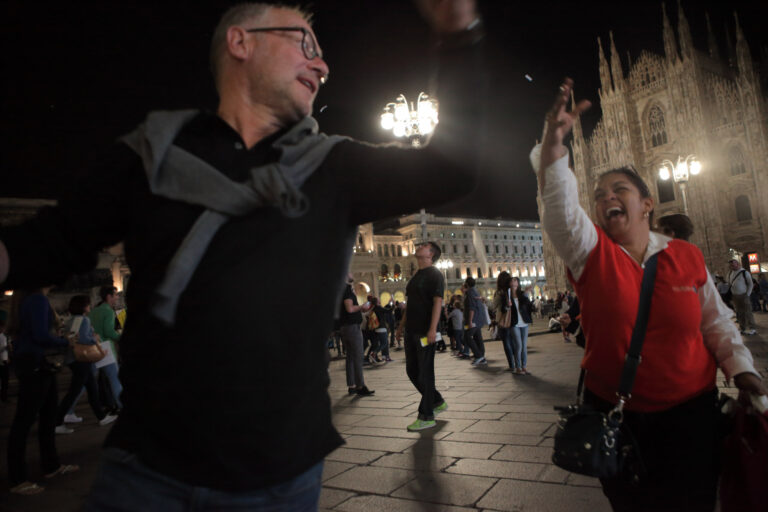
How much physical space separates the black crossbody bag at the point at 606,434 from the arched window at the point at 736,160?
132 ft

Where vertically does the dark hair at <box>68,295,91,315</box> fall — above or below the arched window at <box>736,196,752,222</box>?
below

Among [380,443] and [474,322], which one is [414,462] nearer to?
[380,443]

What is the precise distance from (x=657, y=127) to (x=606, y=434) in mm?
43471

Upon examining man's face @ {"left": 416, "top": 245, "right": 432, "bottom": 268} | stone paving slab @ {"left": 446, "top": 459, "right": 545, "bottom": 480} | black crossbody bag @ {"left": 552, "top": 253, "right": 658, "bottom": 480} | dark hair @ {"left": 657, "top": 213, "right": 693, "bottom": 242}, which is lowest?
stone paving slab @ {"left": 446, "top": 459, "right": 545, "bottom": 480}

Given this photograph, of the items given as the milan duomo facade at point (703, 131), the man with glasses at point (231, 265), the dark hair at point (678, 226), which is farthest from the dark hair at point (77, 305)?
the milan duomo facade at point (703, 131)

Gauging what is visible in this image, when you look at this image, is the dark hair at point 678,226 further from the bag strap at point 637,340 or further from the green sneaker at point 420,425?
the green sneaker at point 420,425

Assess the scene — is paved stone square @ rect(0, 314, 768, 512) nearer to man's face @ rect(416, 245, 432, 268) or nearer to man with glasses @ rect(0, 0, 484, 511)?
man's face @ rect(416, 245, 432, 268)

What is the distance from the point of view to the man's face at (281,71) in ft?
3.49

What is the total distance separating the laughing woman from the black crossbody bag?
0.03 meters

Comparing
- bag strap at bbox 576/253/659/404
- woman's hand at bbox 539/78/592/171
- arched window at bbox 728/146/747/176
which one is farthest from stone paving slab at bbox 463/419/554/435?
arched window at bbox 728/146/747/176

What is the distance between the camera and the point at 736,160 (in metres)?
33.6

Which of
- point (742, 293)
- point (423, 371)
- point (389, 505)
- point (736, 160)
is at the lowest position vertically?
point (389, 505)

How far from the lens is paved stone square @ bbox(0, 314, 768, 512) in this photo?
2738mm

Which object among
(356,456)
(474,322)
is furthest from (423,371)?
(474,322)
